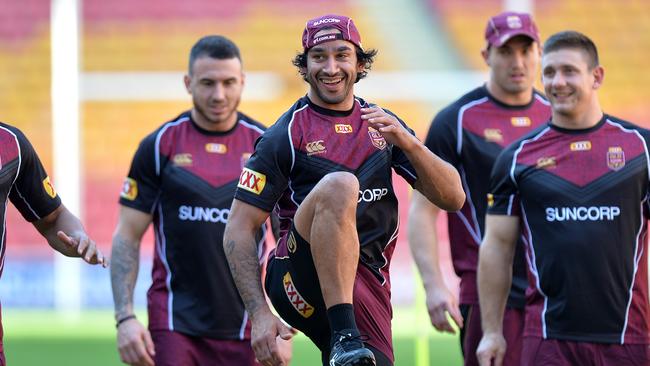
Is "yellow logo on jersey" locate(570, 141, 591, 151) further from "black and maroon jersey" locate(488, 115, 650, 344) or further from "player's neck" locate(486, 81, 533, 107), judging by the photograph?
"player's neck" locate(486, 81, 533, 107)

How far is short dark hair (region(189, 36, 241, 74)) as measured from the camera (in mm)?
6734

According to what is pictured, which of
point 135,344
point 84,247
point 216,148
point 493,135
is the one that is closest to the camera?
point 84,247

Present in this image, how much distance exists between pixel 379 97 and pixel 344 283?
12.0 metres

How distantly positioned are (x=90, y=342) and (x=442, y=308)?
693 cm

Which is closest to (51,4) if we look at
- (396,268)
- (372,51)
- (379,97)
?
(379,97)

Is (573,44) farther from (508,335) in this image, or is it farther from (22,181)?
(22,181)

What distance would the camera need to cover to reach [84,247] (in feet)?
17.9

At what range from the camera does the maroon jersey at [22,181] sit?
17.7 feet

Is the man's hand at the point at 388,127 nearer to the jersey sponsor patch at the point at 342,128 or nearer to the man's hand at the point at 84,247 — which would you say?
the jersey sponsor patch at the point at 342,128

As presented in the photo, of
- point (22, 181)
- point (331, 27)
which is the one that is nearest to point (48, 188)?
point (22, 181)

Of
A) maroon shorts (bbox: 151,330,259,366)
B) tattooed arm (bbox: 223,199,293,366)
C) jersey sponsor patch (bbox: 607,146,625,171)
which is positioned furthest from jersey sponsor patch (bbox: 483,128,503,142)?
tattooed arm (bbox: 223,199,293,366)

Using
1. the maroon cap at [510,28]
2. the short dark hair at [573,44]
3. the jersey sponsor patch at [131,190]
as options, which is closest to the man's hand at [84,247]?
the jersey sponsor patch at [131,190]

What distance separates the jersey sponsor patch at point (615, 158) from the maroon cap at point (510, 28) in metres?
1.21

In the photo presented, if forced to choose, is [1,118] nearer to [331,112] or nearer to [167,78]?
[167,78]
